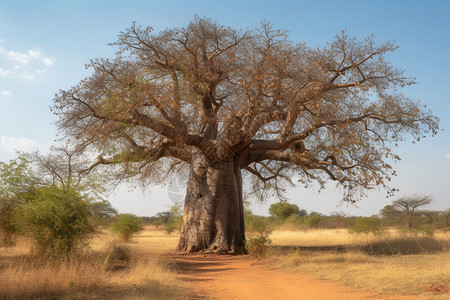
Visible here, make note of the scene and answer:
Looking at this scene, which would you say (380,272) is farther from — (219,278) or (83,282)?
(83,282)

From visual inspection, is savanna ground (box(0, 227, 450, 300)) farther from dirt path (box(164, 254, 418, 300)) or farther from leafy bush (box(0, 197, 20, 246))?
leafy bush (box(0, 197, 20, 246))

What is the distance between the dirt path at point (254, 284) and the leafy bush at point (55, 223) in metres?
1.92

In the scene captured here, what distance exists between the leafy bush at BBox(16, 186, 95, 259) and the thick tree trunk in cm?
427

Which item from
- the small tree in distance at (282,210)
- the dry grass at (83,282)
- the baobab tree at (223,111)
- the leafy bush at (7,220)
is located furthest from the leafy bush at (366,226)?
the small tree in distance at (282,210)

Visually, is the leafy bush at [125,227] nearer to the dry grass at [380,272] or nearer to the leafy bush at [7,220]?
the leafy bush at [7,220]

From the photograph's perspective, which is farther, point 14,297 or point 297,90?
point 297,90

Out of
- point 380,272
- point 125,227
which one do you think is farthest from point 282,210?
point 380,272

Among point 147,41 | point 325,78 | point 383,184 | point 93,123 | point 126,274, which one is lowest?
point 126,274

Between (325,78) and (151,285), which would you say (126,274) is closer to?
(151,285)

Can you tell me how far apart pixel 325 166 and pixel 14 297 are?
815cm

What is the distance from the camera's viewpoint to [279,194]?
47.7 ft

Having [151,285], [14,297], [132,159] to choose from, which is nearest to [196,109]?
[132,159]

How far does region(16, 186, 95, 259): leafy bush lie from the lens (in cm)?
630

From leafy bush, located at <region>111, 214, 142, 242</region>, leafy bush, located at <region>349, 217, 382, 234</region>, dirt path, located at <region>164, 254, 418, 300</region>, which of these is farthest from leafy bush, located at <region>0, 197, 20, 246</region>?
leafy bush, located at <region>349, 217, 382, 234</region>
